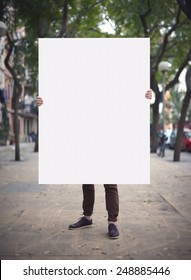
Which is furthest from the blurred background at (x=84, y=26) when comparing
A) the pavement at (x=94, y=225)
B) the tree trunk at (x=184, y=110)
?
the pavement at (x=94, y=225)

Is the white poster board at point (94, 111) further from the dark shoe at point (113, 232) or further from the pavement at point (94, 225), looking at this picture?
the pavement at point (94, 225)

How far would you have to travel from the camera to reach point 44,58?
5062 mm

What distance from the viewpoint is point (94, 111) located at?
5.09m

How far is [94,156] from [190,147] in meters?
22.4

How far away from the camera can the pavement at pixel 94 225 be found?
4496mm

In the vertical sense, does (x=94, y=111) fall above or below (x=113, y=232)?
above

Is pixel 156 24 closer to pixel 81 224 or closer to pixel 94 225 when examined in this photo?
pixel 94 225

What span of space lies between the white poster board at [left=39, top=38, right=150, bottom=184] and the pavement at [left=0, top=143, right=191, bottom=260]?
0.72 m

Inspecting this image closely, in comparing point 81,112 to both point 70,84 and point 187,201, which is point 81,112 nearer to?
point 70,84

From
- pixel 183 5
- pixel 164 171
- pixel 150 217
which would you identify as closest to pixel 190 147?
pixel 164 171

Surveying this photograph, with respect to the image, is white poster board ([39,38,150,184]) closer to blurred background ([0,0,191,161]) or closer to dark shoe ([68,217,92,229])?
dark shoe ([68,217,92,229])

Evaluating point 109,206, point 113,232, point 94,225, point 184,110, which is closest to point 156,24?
point 184,110

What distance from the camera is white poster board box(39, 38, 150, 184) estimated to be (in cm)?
504

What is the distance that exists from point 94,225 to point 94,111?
168 cm
